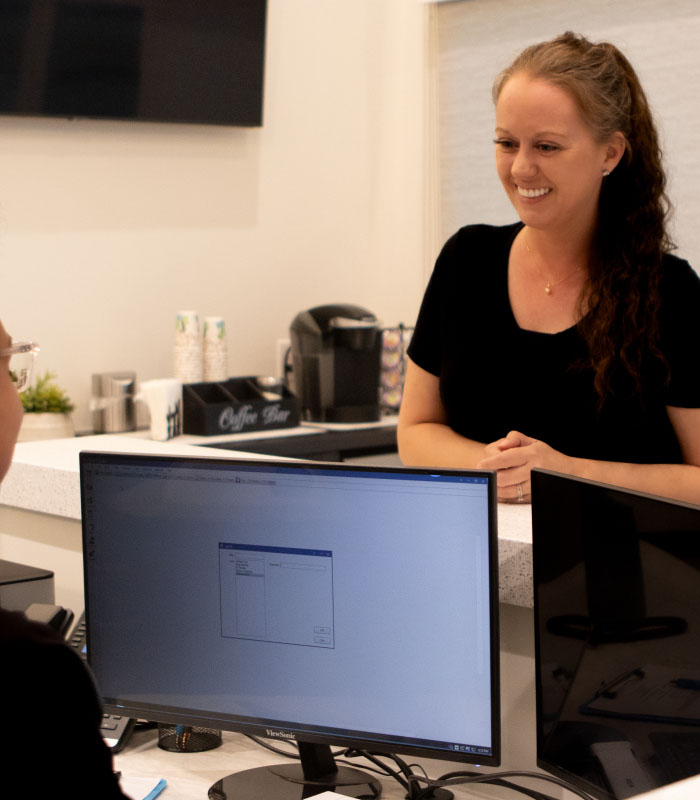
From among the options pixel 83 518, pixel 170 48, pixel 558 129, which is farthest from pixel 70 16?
pixel 83 518

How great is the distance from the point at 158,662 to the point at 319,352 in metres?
2.11

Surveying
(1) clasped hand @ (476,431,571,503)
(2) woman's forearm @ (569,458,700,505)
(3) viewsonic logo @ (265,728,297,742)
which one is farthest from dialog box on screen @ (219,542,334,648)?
(2) woman's forearm @ (569,458,700,505)

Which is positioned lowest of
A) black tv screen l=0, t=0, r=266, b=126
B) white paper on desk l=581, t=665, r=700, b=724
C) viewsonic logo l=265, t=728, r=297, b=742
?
viewsonic logo l=265, t=728, r=297, b=742

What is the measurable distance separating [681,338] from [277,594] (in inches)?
28.0

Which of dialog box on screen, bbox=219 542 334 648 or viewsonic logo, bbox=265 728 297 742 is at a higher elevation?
dialog box on screen, bbox=219 542 334 648

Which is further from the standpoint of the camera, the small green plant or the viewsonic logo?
the small green plant

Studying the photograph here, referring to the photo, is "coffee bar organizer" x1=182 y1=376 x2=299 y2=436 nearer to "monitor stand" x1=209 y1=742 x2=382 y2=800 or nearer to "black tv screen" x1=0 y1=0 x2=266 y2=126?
"black tv screen" x1=0 y1=0 x2=266 y2=126

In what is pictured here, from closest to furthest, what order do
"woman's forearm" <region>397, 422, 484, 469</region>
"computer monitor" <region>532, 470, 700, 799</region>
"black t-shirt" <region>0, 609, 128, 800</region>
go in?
1. "black t-shirt" <region>0, 609, 128, 800</region>
2. "computer monitor" <region>532, 470, 700, 799</region>
3. "woman's forearm" <region>397, 422, 484, 469</region>

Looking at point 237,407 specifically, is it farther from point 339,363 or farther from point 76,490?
point 76,490

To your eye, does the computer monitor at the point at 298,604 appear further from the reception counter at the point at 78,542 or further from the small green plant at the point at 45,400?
the small green plant at the point at 45,400

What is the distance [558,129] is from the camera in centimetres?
162

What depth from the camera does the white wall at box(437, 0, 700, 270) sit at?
3.28 m

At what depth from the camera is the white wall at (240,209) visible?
3.22m

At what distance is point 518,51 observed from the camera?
3.62m
